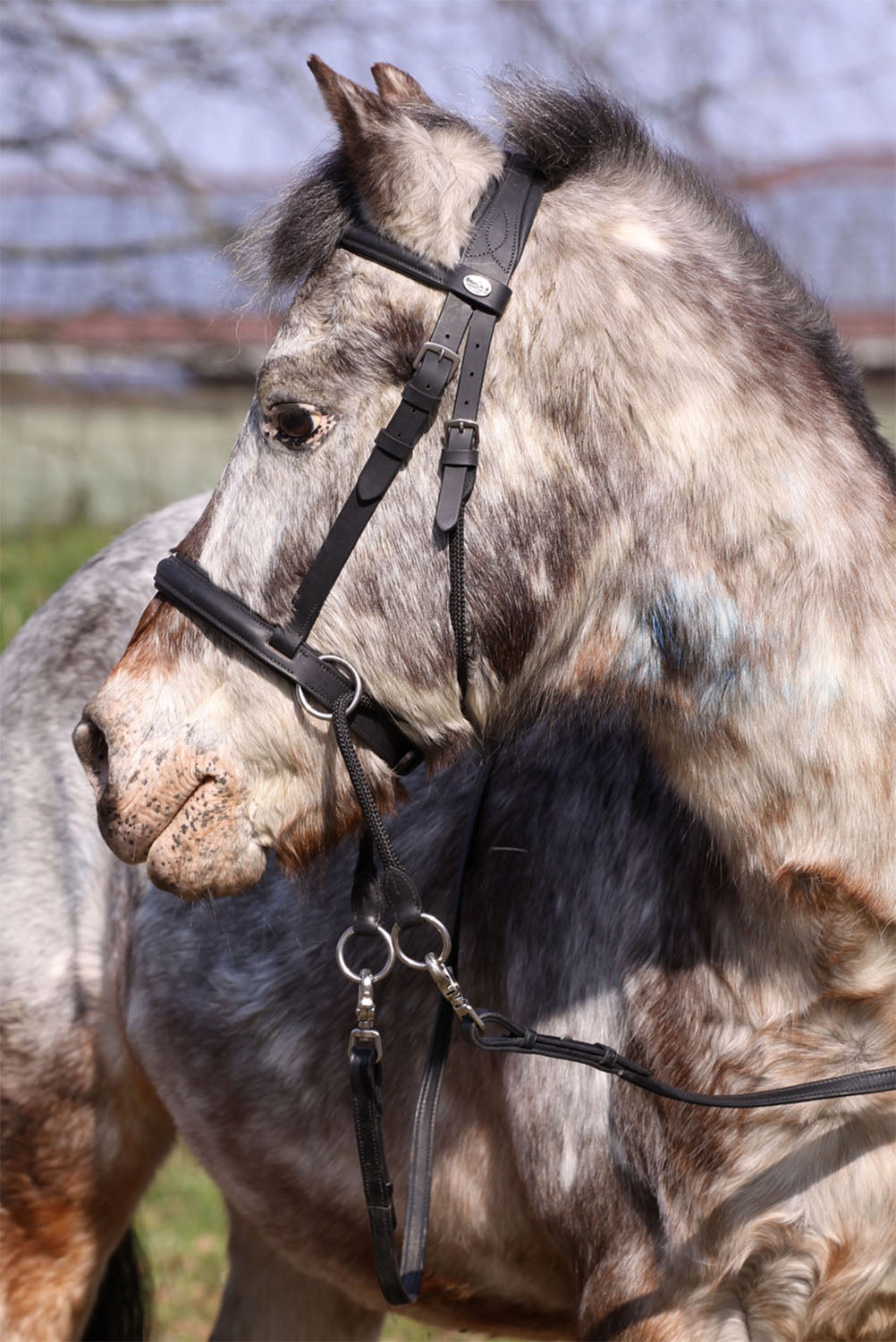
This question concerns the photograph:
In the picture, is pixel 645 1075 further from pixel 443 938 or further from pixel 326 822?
pixel 326 822

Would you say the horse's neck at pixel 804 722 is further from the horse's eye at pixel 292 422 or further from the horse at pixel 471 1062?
the horse's eye at pixel 292 422

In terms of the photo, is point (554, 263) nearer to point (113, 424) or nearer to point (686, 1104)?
point (686, 1104)

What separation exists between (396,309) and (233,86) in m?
6.54

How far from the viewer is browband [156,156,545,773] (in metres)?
1.86

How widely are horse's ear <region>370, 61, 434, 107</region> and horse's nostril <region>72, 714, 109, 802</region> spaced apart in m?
1.04

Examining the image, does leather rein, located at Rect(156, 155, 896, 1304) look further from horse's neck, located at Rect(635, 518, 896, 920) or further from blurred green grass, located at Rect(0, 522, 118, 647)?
blurred green grass, located at Rect(0, 522, 118, 647)

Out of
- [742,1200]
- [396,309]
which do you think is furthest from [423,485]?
[742,1200]

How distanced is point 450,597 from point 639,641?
26cm

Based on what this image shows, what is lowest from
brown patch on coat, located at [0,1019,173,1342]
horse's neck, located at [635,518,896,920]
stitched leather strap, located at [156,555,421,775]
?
brown patch on coat, located at [0,1019,173,1342]

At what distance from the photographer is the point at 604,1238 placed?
2158 millimetres

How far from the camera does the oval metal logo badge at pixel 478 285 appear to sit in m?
1.87

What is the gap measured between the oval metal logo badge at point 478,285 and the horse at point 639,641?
0.05m

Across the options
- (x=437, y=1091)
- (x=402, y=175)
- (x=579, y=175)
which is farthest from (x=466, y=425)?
(x=437, y=1091)

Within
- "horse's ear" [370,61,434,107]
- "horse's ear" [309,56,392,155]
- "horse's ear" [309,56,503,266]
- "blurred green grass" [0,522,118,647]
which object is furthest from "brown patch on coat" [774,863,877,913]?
"blurred green grass" [0,522,118,647]
